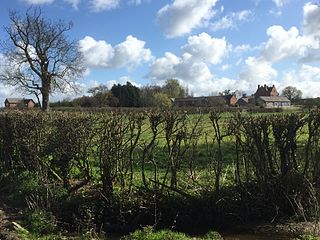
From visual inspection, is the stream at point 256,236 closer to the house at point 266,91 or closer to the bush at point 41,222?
the bush at point 41,222

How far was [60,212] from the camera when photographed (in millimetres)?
9867

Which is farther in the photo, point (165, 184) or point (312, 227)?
point (165, 184)

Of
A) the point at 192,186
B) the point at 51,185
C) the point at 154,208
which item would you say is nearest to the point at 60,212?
the point at 51,185

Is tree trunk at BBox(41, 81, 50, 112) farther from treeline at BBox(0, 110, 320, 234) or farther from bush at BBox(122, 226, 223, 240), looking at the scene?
bush at BBox(122, 226, 223, 240)

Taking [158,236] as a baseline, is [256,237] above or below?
below

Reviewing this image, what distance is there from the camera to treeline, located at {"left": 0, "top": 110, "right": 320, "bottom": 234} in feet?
30.4

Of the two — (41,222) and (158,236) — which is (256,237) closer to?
(158,236)

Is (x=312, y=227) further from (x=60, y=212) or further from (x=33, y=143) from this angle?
(x=33, y=143)

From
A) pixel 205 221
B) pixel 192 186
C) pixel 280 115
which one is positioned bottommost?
pixel 205 221

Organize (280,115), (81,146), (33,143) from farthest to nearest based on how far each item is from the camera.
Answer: (33,143) < (81,146) < (280,115)

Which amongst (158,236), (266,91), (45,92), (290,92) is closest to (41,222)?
(158,236)

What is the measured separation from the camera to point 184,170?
10109mm

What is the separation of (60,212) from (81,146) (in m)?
1.56

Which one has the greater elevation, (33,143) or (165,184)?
(33,143)
